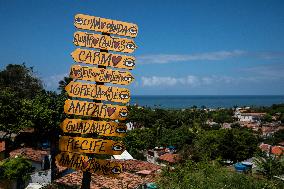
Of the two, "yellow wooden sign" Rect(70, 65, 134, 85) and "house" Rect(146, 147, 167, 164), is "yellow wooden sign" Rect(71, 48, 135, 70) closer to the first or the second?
"yellow wooden sign" Rect(70, 65, 134, 85)

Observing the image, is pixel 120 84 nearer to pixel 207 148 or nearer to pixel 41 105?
pixel 41 105

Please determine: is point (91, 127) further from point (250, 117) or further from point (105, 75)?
point (250, 117)

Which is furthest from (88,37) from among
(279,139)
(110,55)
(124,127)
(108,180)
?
(279,139)

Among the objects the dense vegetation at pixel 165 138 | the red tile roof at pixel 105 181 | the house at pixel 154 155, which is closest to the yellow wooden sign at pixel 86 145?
the dense vegetation at pixel 165 138

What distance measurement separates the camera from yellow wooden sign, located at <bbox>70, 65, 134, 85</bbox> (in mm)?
9133

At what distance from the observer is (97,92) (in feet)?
30.1

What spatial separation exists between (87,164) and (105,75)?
232 cm

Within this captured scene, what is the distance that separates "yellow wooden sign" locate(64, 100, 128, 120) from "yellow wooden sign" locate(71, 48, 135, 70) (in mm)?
1042

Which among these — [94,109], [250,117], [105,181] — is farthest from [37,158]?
[250,117]

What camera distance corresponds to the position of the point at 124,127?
30.2 feet

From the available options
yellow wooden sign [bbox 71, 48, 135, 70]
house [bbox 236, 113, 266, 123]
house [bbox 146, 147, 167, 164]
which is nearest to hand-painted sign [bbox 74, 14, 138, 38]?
yellow wooden sign [bbox 71, 48, 135, 70]

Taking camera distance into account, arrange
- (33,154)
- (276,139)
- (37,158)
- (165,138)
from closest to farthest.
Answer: (37,158)
(33,154)
(165,138)
(276,139)

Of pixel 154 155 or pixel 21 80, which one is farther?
pixel 21 80

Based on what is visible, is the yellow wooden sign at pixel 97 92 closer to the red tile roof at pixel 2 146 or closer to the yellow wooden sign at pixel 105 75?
the yellow wooden sign at pixel 105 75
